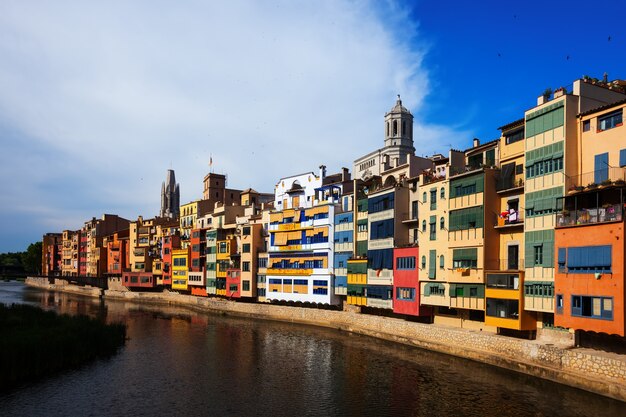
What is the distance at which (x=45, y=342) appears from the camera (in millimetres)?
42344

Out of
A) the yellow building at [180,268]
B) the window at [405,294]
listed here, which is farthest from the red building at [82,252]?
the window at [405,294]

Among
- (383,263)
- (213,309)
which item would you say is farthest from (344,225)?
(213,309)

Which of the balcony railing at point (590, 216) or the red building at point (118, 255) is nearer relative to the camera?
the balcony railing at point (590, 216)

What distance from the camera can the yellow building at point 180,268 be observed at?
330 ft

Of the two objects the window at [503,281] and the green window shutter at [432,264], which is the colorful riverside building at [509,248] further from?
the green window shutter at [432,264]

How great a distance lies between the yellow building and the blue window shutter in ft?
259

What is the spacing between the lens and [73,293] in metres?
139

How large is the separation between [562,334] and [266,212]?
52.3 m

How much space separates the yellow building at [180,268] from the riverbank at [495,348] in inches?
1183

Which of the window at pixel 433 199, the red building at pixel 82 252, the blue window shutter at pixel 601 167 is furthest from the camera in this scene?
the red building at pixel 82 252

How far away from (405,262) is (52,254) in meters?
166

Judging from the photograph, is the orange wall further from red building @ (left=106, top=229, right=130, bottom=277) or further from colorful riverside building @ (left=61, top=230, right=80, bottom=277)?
colorful riverside building @ (left=61, top=230, right=80, bottom=277)

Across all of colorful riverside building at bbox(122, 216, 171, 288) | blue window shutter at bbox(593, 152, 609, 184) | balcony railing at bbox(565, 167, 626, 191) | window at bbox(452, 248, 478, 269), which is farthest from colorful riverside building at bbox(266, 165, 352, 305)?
colorful riverside building at bbox(122, 216, 171, 288)

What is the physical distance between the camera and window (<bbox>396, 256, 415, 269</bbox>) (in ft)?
173
